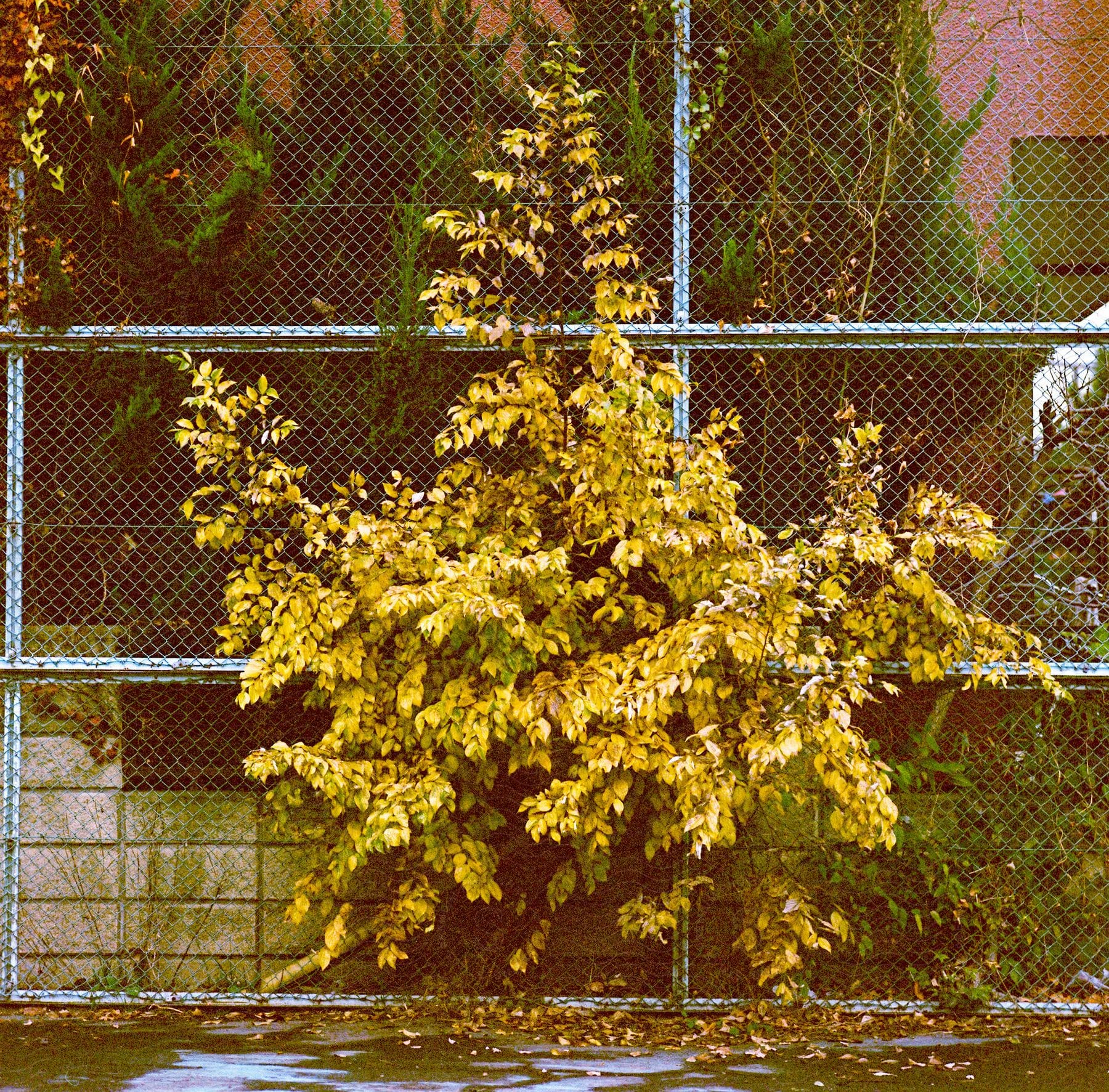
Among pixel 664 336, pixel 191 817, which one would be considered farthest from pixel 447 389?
pixel 191 817

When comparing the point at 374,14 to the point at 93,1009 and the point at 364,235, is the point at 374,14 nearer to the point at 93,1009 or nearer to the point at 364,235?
the point at 364,235

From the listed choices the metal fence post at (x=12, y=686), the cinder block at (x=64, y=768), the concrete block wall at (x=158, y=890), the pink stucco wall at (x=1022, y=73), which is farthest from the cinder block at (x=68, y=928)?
the pink stucco wall at (x=1022, y=73)

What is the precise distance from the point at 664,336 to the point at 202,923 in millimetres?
3085

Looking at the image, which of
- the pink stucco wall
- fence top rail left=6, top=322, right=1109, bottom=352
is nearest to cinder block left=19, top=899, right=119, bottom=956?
fence top rail left=6, top=322, right=1109, bottom=352

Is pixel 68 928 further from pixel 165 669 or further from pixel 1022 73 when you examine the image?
pixel 1022 73

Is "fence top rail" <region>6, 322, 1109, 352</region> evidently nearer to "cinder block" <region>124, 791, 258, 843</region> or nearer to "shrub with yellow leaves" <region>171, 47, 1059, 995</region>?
"shrub with yellow leaves" <region>171, 47, 1059, 995</region>

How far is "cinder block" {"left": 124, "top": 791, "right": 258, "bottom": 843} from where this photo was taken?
5.21m

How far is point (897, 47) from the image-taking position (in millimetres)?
5074

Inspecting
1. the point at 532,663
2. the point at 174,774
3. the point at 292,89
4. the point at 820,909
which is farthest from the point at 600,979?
the point at 292,89

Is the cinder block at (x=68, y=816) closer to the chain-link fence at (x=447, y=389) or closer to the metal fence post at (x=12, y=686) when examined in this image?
the chain-link fence at (x=447, y=389)

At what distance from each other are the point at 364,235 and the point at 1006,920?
151 inches

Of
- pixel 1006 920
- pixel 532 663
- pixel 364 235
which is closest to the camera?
pixel 532 663

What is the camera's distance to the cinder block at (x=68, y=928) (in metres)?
5.17

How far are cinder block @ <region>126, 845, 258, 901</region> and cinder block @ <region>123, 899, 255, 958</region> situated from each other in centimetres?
3
